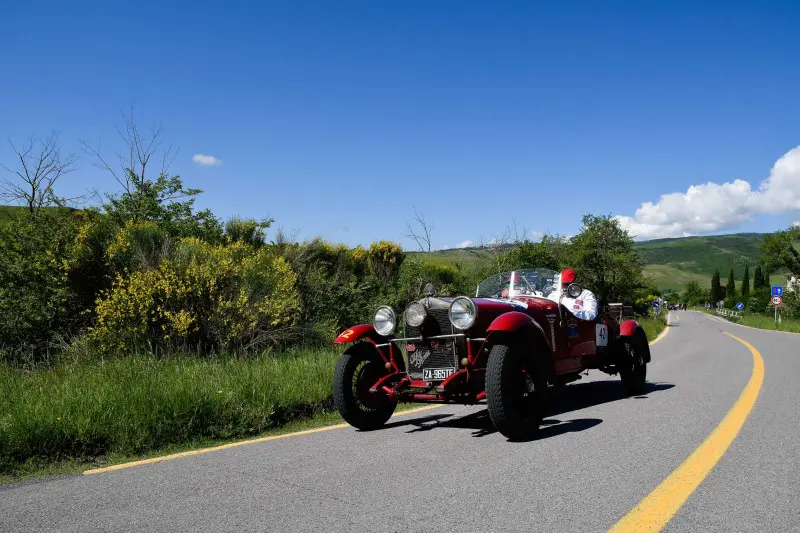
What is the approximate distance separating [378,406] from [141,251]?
7385 mm

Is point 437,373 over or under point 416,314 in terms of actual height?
under

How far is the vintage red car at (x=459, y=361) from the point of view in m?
5.66

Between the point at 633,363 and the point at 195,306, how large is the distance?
25.1 ft

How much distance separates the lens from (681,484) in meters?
3.92

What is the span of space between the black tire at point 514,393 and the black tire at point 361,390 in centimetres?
148

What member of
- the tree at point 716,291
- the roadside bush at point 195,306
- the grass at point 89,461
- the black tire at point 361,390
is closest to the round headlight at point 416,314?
the black tire at point 361,390

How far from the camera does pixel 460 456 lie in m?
4.84

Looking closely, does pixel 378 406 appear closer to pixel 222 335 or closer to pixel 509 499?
pixel 509 499

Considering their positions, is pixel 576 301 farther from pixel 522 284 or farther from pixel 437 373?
pixel 437 373

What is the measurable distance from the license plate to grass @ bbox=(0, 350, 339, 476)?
1.66 m

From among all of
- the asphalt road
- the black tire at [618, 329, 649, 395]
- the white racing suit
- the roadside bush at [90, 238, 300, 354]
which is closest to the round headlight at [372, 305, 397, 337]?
the asphalt road

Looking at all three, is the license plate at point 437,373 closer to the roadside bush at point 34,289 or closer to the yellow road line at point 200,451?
the yellow road line at point 200,451

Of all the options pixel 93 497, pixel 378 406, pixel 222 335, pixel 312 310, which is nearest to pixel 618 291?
pixel 312 310

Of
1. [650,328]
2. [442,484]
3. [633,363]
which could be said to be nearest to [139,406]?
[442,484]
